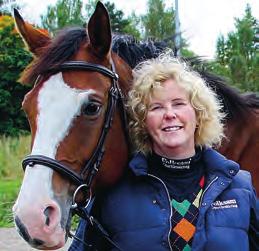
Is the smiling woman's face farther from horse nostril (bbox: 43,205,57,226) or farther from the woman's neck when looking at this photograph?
horse nostril (bbox: 43,205,57,226)

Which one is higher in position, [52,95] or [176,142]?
[52,95]

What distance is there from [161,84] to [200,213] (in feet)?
2.04

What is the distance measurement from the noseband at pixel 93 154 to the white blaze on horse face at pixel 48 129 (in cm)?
3

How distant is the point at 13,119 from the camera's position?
20.4m

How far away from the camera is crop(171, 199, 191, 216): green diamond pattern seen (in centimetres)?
242

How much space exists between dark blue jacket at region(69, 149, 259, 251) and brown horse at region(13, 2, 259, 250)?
0.18 m

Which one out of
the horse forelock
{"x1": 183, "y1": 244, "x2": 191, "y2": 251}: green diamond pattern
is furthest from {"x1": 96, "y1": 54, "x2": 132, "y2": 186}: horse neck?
{"x1": 183, "y1": 244, "x2": 191, "y2": 251}: green diamond pattern

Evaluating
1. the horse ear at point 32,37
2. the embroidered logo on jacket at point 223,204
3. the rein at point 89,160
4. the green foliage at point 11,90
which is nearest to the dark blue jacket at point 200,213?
the embroidered logo on jacket at point 223,204

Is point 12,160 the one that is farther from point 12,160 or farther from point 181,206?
point 181,206

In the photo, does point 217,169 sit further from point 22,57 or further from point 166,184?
point 22,57

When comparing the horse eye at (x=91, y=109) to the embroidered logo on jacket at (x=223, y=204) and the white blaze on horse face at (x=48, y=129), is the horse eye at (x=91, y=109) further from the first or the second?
the embroidered logo on jacket at (x=223, y=204)

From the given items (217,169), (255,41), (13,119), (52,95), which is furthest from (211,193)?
(255,41)

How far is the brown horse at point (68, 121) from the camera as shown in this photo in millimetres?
2257

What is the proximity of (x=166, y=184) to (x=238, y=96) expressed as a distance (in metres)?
0.99
